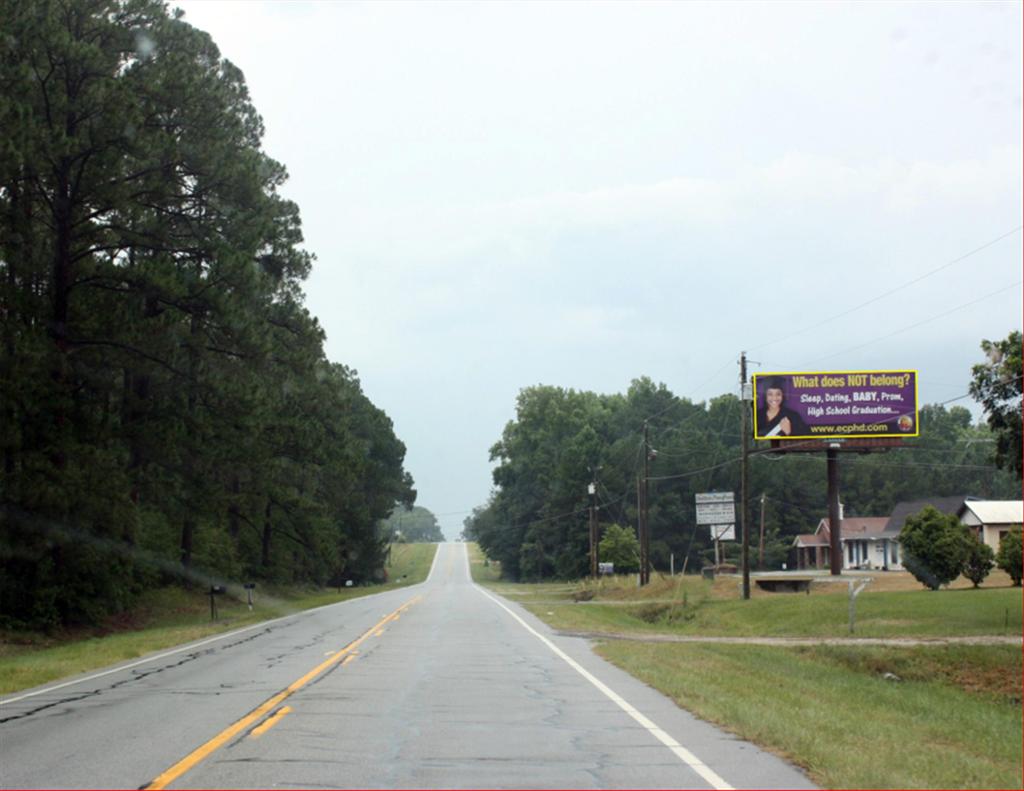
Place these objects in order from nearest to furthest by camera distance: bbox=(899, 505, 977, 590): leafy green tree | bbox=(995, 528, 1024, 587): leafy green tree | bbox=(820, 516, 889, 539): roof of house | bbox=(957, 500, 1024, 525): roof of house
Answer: bbox=(995, 528, 1024, 587): leafy green tree
bbox=(899, 505, 977, 590): leafy green tree
bbox=(957, 500, 1024, 525): roof of house
bbox=(820, 516, 889, 539): roof of house

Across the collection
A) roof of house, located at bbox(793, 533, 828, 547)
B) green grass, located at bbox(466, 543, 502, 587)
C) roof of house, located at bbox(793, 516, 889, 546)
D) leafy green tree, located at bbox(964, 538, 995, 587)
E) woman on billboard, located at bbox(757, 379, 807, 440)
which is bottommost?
green grass, located at bbox(466, 543, 502, 587)

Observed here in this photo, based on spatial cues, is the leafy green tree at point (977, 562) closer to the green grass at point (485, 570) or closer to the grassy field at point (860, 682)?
the grassy field at point (860, 682)

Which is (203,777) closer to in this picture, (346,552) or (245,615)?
(245,615)

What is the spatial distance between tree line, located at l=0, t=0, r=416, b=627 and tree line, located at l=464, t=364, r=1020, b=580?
248 feet

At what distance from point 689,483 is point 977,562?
74.5m

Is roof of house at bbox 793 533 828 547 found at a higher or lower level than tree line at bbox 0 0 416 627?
lower

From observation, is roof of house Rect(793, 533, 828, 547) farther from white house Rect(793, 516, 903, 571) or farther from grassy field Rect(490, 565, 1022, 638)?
grassy field Rect(490, 565, 1022, 638)

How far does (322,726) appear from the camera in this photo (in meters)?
11.4

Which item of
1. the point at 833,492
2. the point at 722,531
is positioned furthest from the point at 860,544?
the point at 833,492

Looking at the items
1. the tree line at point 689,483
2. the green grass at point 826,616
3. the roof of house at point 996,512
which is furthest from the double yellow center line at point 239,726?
the tree line at point 689,483

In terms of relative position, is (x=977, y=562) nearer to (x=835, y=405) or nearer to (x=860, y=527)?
(x=835, y=405)

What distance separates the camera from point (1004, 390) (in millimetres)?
27688

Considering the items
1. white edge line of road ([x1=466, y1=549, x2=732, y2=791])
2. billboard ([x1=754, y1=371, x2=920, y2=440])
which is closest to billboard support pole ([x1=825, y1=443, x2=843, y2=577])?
billboard ([x1=754, y1=371, x2=920, y2=440])

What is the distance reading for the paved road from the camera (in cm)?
881
